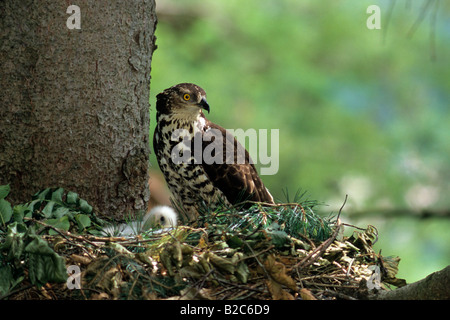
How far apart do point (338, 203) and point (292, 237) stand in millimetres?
4519

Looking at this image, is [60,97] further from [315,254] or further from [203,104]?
[315,254]

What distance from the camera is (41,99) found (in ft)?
9.77

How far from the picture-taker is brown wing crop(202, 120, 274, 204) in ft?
12.1

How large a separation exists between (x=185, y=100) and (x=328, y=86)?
5346mm

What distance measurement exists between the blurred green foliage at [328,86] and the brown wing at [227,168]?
3.64 meters

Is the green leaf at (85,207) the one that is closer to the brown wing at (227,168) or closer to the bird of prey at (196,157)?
the bird of prey at (196,157)

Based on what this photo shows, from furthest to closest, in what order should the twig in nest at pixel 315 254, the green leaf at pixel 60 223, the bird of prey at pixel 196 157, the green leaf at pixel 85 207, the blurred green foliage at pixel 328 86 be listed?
the blurred green foliage at pixel 328 86, the bird of prey at pixel 196 157, the green leaf at pixel 85 207, the green leaf at pixel 60 223, the twig in nest at pixel 315 254

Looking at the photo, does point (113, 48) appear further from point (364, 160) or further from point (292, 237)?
point (364, 160)

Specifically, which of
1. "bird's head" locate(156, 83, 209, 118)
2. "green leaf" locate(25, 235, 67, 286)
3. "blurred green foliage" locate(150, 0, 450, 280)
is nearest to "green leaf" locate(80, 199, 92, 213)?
"green leaf" locate(25, 235, 67, 286)

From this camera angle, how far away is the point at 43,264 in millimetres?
2088

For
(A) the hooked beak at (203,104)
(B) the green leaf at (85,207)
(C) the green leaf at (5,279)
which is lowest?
(C) the green leaf at (5,279)

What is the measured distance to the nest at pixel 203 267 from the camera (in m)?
2.15

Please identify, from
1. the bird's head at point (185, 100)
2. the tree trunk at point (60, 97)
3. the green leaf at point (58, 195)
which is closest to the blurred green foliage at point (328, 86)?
the bird's head at point (185, 100)

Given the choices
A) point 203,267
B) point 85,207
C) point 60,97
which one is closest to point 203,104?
point 60,97
